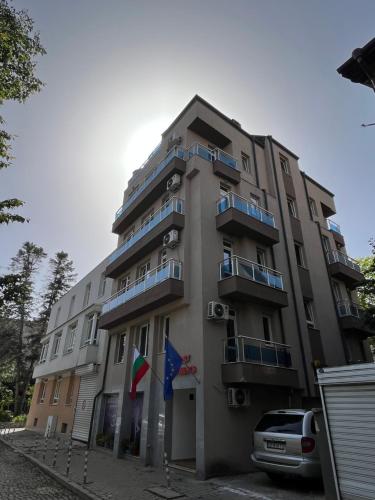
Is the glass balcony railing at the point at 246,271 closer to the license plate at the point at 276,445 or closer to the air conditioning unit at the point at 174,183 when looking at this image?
the air conditioning unit at the point at 174,183

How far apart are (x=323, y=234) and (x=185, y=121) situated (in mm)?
12215

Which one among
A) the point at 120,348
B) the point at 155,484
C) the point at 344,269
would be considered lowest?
the point at 155,484

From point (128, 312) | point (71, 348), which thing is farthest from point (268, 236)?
point (71, 348)

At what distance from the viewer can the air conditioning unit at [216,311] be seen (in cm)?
1187

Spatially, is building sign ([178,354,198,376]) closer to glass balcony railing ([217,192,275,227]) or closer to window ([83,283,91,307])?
glass balcony railing ([217,192,275,227])

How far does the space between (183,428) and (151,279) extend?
21.1 ft

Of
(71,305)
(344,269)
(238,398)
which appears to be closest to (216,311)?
(238,398)

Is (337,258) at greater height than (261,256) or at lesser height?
greater

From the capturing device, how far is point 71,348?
22.0m

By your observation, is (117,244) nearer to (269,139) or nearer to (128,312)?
(128,312)

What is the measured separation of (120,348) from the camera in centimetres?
1758

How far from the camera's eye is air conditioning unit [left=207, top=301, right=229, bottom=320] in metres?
11.9

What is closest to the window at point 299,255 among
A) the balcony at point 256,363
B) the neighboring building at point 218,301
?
the neighboring building at point 218,301

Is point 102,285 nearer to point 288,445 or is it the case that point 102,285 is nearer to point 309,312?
point 309,312
